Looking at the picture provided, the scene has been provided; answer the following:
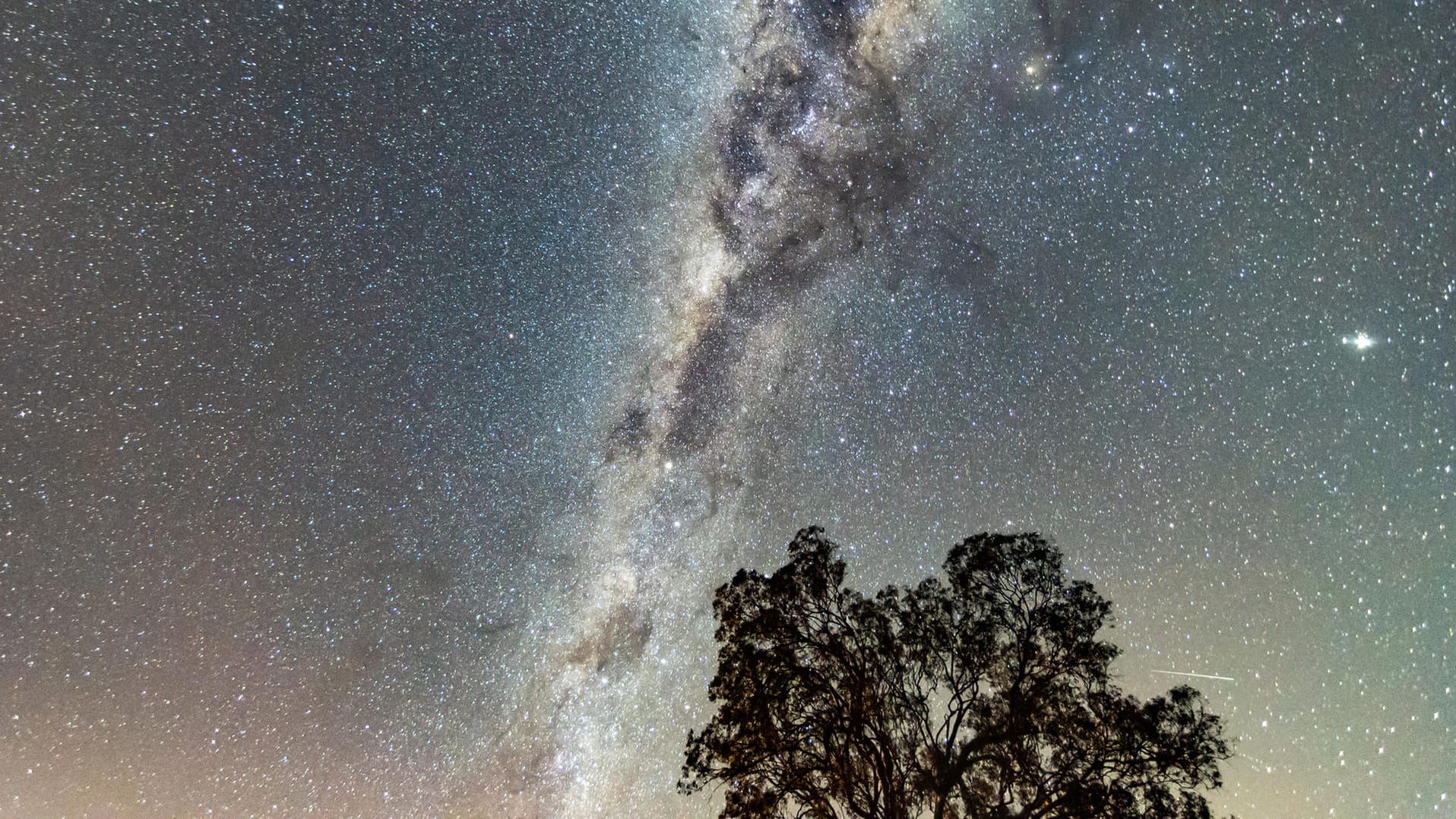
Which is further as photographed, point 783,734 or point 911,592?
point 911,592

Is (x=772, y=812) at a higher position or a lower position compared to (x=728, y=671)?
lower

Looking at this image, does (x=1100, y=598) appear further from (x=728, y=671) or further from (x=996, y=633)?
(x=728, y=671)

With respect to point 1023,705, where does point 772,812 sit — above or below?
below

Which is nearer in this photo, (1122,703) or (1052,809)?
(1052,809)

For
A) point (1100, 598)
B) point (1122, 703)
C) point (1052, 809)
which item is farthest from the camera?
point (1100, 598)

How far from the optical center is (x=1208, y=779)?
8086 millimetres

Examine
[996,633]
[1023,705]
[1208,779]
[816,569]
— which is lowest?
[1208,779]

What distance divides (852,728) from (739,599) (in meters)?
2.15

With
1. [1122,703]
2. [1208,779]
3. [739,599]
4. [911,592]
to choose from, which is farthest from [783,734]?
[1208,779]

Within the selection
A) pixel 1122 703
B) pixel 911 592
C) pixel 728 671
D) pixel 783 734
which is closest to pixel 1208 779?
pixel 1122 703

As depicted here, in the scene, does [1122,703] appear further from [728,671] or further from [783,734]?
[728,671]

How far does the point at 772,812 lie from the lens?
8445 mm

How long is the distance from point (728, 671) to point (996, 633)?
144 inches

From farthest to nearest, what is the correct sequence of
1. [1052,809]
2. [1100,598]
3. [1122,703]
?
[1100,598] < [1122,703] < [1052,809]
